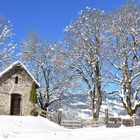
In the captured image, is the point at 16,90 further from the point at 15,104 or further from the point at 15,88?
the point at 15,104

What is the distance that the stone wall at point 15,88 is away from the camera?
119 feet

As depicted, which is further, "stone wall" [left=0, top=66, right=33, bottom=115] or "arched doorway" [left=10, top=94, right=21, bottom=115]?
"arched doorway" [left=10, top=94, right=21, bottom=115]

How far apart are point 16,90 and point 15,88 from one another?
23cm

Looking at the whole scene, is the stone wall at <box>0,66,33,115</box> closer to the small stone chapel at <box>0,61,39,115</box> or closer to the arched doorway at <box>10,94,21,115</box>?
the small stone chapel at <box>0,61,39,115</box>

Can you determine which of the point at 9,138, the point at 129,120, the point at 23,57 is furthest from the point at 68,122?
the point at 9,138

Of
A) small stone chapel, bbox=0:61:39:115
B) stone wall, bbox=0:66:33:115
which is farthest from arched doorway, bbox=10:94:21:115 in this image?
stone wall, bbox=0:66:33:115

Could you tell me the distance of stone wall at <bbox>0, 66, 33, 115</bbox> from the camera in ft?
119

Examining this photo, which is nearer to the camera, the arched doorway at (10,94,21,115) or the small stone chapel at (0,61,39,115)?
the small stone chapel at (0,61,39,115)

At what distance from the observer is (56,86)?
152ft

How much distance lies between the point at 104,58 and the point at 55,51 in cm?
602

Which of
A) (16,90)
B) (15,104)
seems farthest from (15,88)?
(15,104)

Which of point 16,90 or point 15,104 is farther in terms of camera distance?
point 15,104

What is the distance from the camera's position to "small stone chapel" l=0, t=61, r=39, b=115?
119ft

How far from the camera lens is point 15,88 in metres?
36.9
